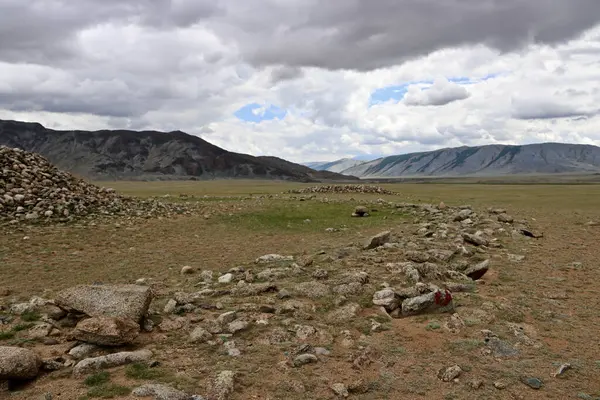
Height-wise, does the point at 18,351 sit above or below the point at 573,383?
above

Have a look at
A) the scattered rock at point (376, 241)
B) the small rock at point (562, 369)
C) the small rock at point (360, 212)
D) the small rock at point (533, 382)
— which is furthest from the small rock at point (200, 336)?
the small rock at point (360, 212)

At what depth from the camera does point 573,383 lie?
24.3 ft

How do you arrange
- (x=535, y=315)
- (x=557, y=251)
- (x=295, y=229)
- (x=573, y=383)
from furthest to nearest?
1. (x=295, y=229)
2. (x=557, y=251)
3. (x=535, y=315)
4. (x=573, y=383)

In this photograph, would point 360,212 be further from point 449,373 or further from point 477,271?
point 449,373

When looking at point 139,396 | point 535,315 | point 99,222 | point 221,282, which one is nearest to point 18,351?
point 139,396

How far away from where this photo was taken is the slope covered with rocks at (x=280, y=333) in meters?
7.09

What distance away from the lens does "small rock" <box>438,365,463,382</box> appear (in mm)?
7465

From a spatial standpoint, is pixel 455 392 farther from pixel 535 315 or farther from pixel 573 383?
pixel 535 315

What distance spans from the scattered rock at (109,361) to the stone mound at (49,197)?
17.0 m

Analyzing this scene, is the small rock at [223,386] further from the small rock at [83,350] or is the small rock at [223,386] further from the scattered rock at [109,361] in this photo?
the small rock at [83,350]

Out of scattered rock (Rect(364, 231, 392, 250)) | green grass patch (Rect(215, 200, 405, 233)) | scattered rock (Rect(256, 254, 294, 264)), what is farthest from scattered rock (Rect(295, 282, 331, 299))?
green grass patch (Rect(215, 200, 405, 233))

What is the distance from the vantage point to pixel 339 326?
31.2 feet

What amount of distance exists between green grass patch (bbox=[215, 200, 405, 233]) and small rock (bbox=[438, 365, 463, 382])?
1669cm

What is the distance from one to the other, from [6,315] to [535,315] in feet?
38.5
